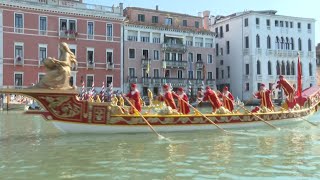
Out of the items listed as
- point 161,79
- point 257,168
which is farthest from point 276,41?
point 257,168

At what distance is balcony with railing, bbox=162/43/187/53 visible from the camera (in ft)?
146

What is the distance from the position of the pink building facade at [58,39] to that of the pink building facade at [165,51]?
77.0 inches

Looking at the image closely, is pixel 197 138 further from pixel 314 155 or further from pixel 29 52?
pixel 29 52

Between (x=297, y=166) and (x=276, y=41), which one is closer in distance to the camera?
(x=297, y=166)

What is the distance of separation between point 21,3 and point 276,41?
28.9m

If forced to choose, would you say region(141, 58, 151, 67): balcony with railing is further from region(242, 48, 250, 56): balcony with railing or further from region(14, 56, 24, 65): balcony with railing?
region(242, 48, 250, 56): balcony with railing

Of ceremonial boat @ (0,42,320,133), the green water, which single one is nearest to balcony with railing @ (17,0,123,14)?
ceremonial boat @ (0,42,320,133)

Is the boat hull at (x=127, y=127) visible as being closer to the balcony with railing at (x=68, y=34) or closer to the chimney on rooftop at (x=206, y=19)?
the balcony with railing at (x=68, y=34)

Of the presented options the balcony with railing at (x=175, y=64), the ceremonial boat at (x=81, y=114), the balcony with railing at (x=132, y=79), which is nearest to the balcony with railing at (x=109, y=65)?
the balcony with railing at (x=132, y=79)

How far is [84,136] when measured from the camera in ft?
43.1

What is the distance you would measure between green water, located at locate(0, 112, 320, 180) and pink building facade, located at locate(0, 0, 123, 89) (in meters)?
24.0

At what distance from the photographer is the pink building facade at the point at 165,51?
4316 cm

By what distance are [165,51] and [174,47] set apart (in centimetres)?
104

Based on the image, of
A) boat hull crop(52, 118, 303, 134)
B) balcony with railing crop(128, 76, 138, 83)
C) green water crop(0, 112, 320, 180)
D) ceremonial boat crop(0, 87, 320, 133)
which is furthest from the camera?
balcony with railing crop(128, 76, 138, 83)
